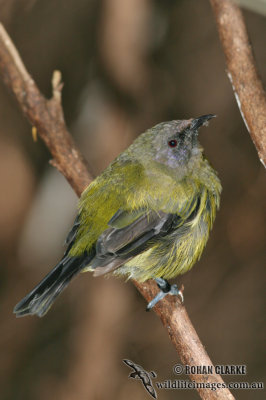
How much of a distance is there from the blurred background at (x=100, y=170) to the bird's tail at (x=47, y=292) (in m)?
1.91

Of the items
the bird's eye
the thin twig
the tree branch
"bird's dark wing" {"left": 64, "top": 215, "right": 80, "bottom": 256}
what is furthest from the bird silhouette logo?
the tree branch

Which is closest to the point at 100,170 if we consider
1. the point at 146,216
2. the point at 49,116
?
the point at 49,116

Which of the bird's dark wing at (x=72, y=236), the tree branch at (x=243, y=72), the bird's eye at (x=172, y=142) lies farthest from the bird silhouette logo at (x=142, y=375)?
the tree branch at (x=243, y=72)

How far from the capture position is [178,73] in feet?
15.4

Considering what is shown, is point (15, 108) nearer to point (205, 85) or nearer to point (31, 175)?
point (31, 175)

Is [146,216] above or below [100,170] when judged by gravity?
below

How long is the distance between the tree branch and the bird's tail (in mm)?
1075

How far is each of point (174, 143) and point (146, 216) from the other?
501mm

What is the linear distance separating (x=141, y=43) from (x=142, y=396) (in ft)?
9.81

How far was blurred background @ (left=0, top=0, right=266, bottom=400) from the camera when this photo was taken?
4.51 metres

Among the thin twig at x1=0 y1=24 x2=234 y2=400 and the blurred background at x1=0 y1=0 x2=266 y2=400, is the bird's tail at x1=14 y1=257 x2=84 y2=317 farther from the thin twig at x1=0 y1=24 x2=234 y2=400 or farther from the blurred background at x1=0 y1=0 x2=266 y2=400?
the blurred background at x1=0 y1=0 x2=266 y2=400

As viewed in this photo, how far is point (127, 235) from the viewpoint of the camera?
262 centimetres

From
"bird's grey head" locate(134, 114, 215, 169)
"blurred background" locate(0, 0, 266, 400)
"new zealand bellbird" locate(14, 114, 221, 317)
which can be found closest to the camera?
"new zealand bellbird" locate(14, 114, 221, 317)

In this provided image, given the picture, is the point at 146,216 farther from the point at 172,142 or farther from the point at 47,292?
the point at 47,292
